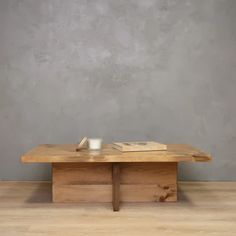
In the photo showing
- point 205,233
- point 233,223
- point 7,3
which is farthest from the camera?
point 7,3

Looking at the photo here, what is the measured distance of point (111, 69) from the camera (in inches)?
120

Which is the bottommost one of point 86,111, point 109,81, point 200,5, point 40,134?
point 40,134

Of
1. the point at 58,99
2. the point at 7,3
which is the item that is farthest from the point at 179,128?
the point at 7,3

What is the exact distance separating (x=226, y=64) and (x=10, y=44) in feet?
6.00

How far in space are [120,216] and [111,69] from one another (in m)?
1.39

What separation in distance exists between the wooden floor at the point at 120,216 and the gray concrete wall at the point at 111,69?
0.65 m

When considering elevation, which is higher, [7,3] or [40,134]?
[7,3]

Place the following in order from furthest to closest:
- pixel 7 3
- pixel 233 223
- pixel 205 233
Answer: pixel 7 3
pixel 233 223
pixel 205 233

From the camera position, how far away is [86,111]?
305cm

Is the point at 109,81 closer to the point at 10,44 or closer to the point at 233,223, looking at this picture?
the point at 10,44

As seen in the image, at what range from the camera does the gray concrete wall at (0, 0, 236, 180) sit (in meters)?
3.04

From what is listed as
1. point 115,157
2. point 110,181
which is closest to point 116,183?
point 110,181

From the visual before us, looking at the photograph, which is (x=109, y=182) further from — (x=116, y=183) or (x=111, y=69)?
(x=111, y=69)

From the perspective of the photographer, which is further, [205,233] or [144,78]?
[144,78]
